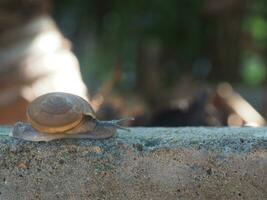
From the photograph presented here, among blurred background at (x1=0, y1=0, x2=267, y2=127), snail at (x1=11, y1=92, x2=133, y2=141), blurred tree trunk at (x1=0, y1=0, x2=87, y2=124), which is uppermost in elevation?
blurred background at (x1=0, y1=0, x2=267, y2=127)

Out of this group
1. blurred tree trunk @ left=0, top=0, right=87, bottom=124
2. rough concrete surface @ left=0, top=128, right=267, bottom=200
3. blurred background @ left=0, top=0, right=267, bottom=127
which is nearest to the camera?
rough concrete surface @ left=0, top=128, right=267, bottom=200

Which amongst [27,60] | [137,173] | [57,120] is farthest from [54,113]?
[27,60]

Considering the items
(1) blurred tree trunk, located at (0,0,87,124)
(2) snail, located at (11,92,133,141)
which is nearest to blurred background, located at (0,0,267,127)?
(1) blurred tree trunk, located at (0,0,87,124)

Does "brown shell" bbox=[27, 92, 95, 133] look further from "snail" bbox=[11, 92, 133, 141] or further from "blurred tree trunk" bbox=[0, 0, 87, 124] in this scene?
"blurred tree trunk" bbox=[0, 0, 87, 124]

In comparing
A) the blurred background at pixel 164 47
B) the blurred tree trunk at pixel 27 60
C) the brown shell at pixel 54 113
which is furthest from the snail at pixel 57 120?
the blurred background at pixel 164 47

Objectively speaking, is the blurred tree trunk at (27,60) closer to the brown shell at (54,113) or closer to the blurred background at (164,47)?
the blurred background at (164,47)

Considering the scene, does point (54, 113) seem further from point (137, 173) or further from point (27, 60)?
point (27, 60)

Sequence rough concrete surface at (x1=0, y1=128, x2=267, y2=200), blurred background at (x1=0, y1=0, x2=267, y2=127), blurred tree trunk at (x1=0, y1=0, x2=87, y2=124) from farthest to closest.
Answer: blurred background at (x1=0, y1=0, x2=267, y2=127), blurred tree trunk at (x1=0, y1=0, x2=87, y2=124), rough concrete surface at (x1=0, y1=128, x2=267, y2=200)

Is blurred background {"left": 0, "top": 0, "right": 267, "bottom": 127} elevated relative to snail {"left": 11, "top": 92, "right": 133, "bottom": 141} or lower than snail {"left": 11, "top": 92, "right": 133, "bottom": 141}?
elevated
